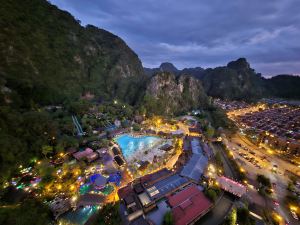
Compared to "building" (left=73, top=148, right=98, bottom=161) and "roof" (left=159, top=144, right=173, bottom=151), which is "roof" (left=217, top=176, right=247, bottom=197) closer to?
"roof" (left=159, top=144, right=173, bottom=151)

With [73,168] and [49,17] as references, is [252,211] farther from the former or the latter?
[49,17]

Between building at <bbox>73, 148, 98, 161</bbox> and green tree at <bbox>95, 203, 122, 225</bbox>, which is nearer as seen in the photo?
green tree at <bbox>95, 203, 122, 225</bbox>

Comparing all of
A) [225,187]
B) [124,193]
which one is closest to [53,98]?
[124,193]

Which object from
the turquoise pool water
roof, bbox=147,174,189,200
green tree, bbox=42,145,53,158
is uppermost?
green tree, bbox=42,145,53,158

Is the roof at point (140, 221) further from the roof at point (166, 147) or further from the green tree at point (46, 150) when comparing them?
the green tree at point (46, 150)

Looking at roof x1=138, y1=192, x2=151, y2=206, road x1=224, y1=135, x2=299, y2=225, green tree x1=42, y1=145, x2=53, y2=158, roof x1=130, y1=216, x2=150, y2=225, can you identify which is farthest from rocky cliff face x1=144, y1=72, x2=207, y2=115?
roof x1=130, y1=216, x2=150, y2=225

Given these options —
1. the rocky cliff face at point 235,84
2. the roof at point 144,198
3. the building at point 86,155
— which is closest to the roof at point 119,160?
the building at point 86,155

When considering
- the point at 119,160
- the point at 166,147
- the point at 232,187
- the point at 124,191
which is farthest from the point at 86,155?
the point at 232,187
